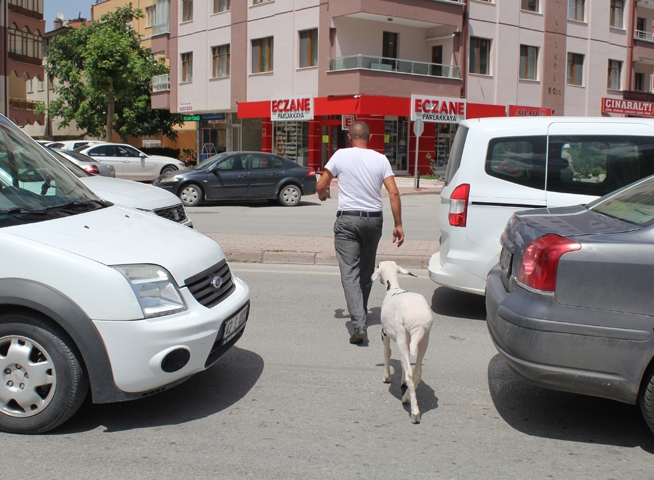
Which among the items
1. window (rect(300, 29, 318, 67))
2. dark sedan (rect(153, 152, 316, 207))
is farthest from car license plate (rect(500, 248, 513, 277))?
window (rect(300, 29, 318, 67))

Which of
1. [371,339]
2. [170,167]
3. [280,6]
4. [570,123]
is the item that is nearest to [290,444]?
[371,339]

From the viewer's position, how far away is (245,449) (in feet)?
13.1

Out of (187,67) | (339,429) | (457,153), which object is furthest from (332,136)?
(339,429)

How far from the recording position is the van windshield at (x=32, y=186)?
4.42 meters

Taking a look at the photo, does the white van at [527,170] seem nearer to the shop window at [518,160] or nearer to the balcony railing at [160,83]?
the shop window at [518,160]

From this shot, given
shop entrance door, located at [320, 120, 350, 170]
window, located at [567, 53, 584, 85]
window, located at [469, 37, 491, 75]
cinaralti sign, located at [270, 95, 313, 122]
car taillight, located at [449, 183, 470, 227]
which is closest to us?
car taillight, located at [449, 183, 470, 227]

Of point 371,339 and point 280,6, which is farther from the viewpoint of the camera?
point 280,6

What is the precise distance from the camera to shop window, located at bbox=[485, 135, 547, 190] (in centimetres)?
657

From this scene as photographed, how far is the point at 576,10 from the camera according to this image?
3928 centimetres

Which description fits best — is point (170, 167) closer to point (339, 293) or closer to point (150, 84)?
point (150, 84)

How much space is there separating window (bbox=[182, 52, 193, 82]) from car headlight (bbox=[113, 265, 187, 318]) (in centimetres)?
3789

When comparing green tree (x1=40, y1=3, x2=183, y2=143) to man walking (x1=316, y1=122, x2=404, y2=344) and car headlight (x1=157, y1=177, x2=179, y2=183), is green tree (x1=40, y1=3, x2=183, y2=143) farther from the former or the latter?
man walking (x1=316, y1=122, x2=404, y2=344)

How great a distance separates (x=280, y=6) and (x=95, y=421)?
32469mm

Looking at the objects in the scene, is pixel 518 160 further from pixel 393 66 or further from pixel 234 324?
pixel 393 66
